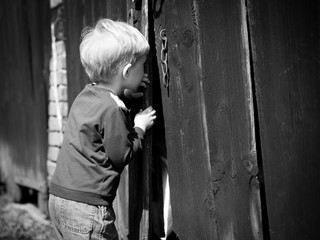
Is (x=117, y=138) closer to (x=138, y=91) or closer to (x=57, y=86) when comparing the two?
(x=138, y=91)

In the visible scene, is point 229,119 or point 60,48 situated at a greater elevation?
point 60,48

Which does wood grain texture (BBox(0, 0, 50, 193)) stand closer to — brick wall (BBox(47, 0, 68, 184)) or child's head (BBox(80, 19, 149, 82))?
brick wall (BBox(47, 0, 68, 184))

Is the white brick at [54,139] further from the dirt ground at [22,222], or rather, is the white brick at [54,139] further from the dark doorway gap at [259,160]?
the dark doorway gap at [259,160]

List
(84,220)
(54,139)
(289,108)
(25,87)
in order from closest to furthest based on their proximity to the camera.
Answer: (289,108) → (84,220) → (54,139) → (25,87)

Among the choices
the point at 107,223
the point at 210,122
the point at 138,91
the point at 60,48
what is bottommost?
the point at 107,223

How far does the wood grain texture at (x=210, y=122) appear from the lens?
7.59ft

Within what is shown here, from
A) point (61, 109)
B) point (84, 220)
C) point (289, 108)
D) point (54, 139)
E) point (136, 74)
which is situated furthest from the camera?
point (54, 139)

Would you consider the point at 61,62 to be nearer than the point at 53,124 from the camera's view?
Yes

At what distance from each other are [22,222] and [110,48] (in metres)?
3.37

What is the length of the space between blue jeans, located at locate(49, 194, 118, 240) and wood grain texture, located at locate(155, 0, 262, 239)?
0.48 meters

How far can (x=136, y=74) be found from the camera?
8.50 ft

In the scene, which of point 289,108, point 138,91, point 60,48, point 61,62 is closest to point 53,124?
point 61,62

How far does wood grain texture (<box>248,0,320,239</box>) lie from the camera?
81.5 inches

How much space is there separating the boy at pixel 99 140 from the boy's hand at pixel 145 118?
2.5 inches
